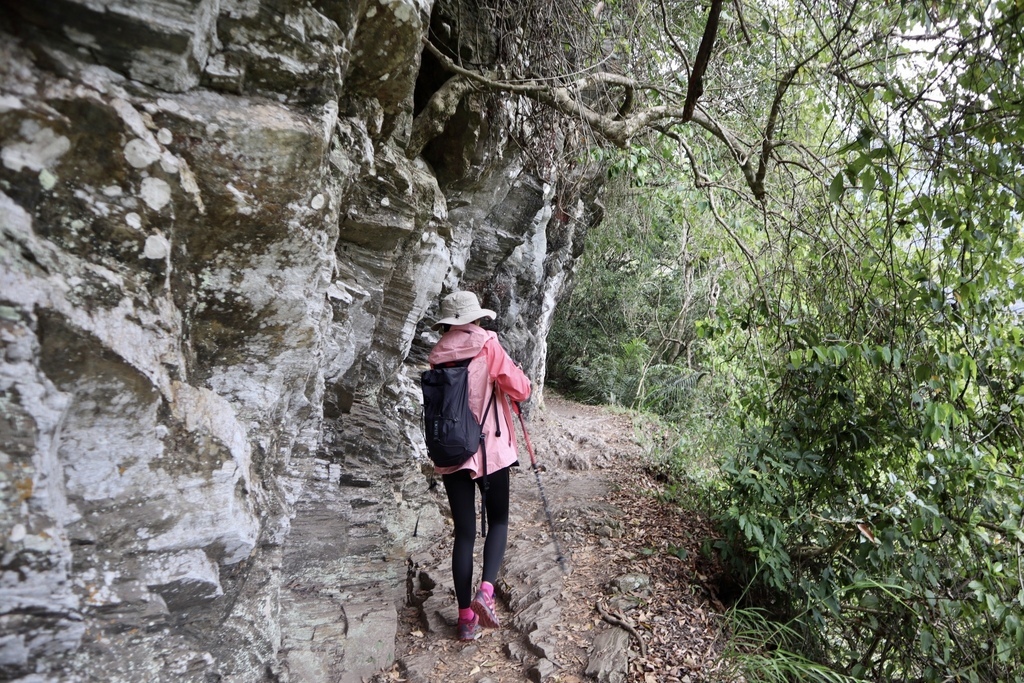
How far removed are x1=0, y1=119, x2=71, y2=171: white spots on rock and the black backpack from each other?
7.05 feet

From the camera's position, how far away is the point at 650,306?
14781 mm

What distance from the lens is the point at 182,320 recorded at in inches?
100

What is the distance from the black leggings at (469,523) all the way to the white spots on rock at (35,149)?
253cm

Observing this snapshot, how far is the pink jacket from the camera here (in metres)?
3.76

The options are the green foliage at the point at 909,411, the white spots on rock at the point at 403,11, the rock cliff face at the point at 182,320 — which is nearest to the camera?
the rock cliff face at the point at 182,320

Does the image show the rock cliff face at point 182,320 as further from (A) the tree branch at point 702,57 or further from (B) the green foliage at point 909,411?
(B) the green foliage at point 909,411

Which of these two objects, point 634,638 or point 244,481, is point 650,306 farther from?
point 244,481

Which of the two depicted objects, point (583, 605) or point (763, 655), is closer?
point (763, 655)

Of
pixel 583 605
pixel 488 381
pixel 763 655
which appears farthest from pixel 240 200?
pixel 763 655

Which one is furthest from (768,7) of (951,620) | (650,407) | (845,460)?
(650,407)

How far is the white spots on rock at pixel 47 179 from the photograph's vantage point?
6.45 feet

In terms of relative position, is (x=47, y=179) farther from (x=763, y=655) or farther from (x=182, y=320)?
(x=763, y=655)

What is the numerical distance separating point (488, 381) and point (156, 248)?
200cm

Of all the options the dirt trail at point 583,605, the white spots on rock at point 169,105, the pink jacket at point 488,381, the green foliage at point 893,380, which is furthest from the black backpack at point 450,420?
the green foliage at point 893,380
